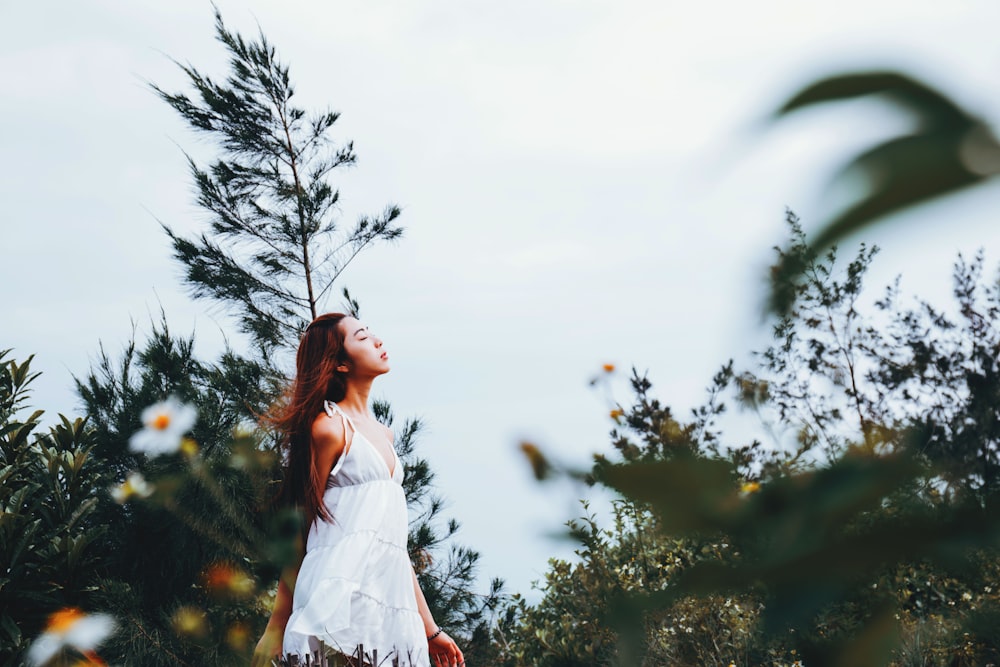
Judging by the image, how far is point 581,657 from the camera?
3436 millimetres

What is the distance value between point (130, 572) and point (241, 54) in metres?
3.02

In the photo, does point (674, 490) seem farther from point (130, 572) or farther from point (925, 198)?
point (130, 572)

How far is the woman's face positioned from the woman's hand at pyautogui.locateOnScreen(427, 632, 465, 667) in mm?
738

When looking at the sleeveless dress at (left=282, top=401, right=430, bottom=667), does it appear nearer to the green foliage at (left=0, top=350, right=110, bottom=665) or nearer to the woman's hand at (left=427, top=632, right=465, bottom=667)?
the woman's hand at (left=427, top=632, right=465, bottom=667)

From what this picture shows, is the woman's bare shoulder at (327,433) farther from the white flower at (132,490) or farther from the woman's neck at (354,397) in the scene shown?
the white flower at (132,490)

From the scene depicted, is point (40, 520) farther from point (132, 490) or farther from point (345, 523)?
point (345, 523)

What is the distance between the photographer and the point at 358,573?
2.11 metres

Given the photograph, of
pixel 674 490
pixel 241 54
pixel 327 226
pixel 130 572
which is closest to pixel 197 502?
pixel 130 572

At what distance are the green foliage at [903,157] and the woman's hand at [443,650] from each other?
2.32 m

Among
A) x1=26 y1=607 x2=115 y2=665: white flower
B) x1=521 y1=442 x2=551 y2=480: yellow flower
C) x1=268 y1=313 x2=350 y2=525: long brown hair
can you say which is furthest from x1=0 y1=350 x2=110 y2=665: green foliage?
x1=521 y1=442 x2=551 y2=480: yellow flower

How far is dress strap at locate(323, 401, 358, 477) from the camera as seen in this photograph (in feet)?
7.29

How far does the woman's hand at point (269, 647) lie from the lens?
6.15 ft

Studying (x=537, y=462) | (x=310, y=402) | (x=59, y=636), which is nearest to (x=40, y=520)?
(x=59, y=636)

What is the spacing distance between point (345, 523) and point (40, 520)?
6.63 ft
